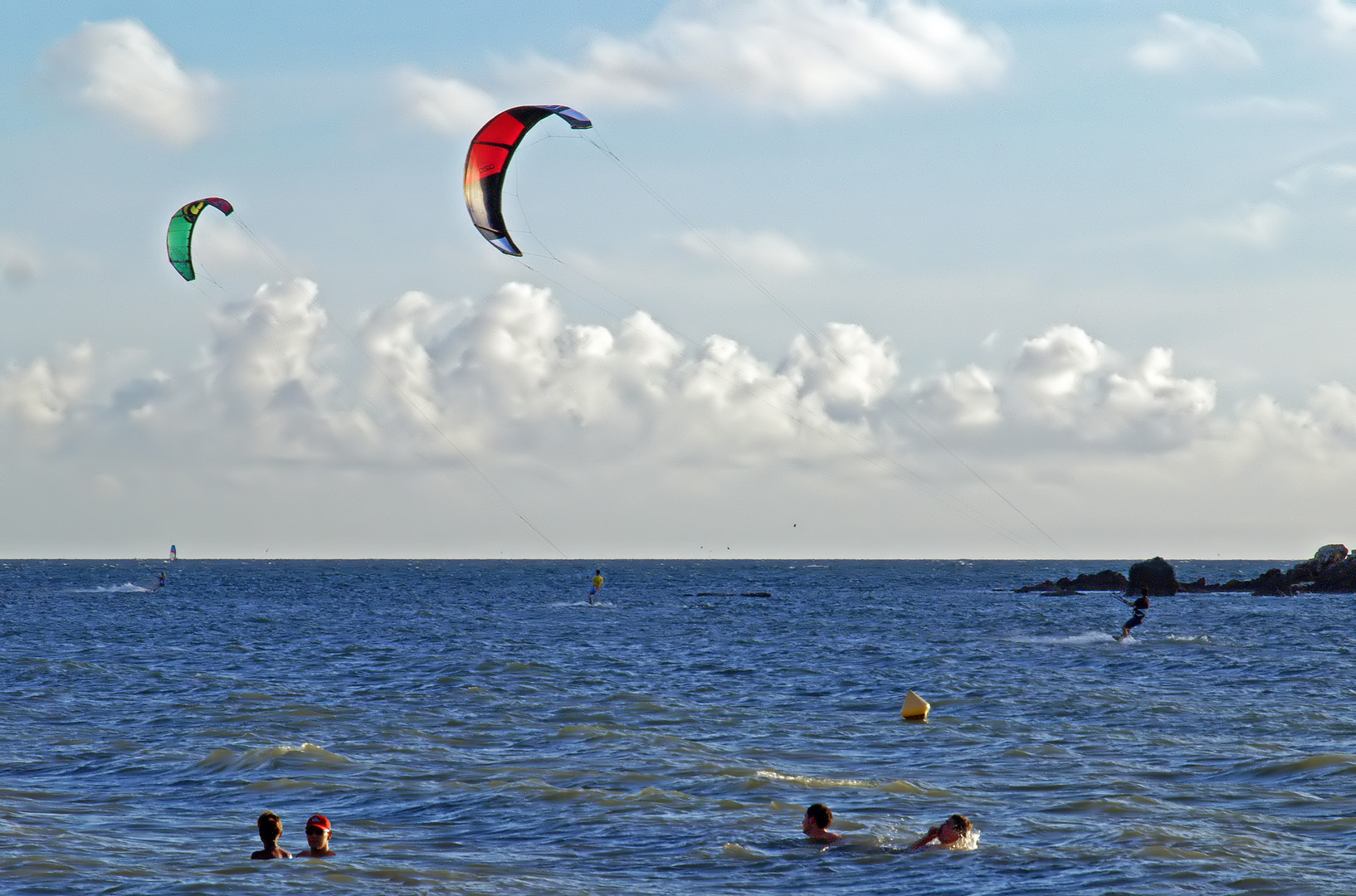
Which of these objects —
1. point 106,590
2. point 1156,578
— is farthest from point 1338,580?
point 106,590

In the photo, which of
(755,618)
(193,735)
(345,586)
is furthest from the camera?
(345,586)

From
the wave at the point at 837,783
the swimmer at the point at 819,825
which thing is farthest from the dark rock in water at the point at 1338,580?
the swimmer at the point at 819,825

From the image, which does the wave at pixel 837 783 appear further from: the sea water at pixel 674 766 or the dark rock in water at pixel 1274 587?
the dark rock in water at pixel 1274 587

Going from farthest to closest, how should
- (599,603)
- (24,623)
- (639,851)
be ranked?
(599,603), (24,623), (639,851)

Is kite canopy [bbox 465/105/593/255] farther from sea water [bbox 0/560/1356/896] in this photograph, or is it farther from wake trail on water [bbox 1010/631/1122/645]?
wake trail on water [bbox 1010/631/1122/645]

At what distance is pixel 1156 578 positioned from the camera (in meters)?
86.3

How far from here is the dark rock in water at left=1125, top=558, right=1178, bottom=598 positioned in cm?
8625

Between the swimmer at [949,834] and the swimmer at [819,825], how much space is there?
36.2 inches

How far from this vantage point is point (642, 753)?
20.9 metres

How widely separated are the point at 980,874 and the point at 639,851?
371 cm

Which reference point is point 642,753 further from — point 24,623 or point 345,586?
point 345,586

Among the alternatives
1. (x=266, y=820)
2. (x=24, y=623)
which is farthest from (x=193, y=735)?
(x=24, y=623)

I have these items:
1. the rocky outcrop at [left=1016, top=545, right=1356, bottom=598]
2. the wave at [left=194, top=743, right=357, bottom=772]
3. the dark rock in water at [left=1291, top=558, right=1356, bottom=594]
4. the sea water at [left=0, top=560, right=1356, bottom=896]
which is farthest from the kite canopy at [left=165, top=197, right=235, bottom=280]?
the dark rock in water at [left=1291, top=558, right=1356, bottom=594]

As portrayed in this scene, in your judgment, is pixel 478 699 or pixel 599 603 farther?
pixel 599 603
